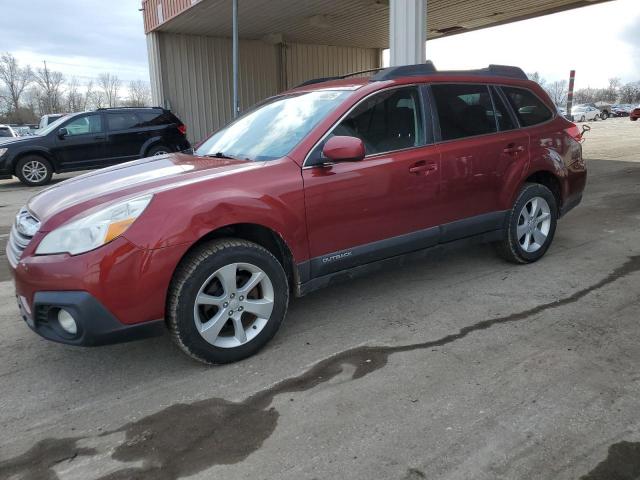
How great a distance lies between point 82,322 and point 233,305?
32.1 inches

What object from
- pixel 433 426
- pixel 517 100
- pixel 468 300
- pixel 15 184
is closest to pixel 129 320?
pixel 433 426

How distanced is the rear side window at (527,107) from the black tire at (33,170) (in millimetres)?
10768

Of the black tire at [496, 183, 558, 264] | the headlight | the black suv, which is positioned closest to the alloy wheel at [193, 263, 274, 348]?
the headlight

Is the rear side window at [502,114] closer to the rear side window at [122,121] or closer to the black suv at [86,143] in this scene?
the black suv at [86,143]

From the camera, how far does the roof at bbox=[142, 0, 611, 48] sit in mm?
14500

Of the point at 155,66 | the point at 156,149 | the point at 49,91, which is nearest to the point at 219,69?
the point at 155,66

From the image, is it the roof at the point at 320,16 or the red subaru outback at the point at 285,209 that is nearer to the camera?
the red subaru outback at the point at 285,209

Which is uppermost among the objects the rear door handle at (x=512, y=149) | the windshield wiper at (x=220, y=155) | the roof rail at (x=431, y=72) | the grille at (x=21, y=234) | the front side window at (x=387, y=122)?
the roof rail at (x=431, y=72)

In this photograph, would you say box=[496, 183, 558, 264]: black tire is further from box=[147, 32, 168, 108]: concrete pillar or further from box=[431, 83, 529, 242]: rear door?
box=[147, 32, 168, 108]: concrete pillar

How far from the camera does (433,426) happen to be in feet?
8.11

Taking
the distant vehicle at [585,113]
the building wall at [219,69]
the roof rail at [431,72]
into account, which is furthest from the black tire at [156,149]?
the distant vehicle at [585,113]

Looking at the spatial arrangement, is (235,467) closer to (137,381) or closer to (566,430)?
(137,381)

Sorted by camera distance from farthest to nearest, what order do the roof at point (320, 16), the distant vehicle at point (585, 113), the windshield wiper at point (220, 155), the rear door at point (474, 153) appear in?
the distant vehicle at point (585, 113) → the roof at point (320, 16) → the rear door at point (474, 153) → the windshield wiper at point (220, 155)

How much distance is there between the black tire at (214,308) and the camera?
2.83 meters
